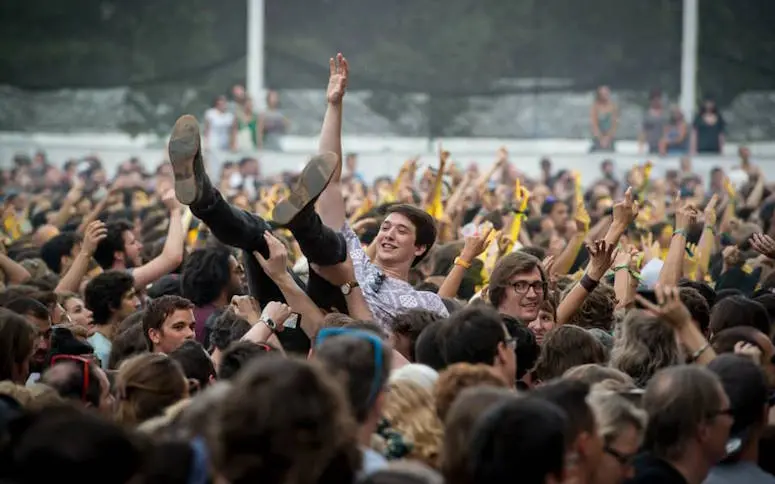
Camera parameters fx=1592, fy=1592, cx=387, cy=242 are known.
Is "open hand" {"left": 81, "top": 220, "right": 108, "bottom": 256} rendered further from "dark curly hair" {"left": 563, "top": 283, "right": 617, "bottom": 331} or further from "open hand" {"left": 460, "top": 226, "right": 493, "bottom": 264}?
"dark curly hair" {"left": 563, "top": 283, "right": 617, "bottom": 331}

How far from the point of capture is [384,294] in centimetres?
783

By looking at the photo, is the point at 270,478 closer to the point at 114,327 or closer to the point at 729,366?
the point at 729,366

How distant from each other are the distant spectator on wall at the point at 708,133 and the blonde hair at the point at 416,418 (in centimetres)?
2273

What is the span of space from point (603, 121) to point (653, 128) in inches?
48.9

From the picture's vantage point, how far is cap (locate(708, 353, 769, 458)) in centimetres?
546

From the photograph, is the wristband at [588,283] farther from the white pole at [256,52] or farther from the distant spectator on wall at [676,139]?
the white pole at [256,52]

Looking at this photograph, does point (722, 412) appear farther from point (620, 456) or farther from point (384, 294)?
point (384, 294)

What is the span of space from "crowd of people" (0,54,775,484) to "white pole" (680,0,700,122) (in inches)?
729

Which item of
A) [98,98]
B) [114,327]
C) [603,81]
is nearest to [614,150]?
[603,81]

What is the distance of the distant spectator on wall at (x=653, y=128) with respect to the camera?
2792 centimetres

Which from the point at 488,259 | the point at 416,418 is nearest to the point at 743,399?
the point at 416,418

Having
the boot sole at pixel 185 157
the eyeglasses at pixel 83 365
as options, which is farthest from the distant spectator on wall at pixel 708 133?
the eyeglasses at pixel 83 365

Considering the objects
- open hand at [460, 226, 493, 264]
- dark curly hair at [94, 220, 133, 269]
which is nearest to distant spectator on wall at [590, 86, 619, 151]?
dark curly hair at [94, 220, 133, 269]

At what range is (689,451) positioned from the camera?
A: 514cm
